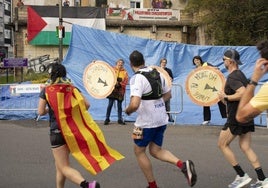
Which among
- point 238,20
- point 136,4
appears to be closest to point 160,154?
point 238,20

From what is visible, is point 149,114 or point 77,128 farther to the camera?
point 149,114

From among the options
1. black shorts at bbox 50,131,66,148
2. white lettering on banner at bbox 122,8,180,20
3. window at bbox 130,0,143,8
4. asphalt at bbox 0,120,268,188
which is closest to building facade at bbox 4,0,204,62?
white lettering on banner at bbox 122,8,180,20

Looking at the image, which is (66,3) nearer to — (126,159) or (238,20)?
(238,20)

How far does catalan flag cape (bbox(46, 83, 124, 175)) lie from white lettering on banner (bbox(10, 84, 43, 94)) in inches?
303

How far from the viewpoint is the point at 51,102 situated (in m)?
5.33

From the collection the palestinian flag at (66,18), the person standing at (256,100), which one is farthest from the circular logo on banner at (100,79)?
the palestinian flag at (66,18)

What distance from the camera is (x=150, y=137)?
587 cm

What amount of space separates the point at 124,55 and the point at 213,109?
315cm

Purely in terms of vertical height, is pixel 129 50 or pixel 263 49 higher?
pixel 129 50

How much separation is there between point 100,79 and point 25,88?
235 cm

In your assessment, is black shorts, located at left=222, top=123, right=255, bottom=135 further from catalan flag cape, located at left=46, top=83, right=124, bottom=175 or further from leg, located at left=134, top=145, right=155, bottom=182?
catalan flag cape, located at left=46, top=83, right=124, bottom=175

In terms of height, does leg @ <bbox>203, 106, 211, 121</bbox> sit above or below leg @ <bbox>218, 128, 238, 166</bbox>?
below

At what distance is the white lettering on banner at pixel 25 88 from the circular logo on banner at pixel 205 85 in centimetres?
Result: 406

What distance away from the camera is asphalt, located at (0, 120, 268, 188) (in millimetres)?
6551
